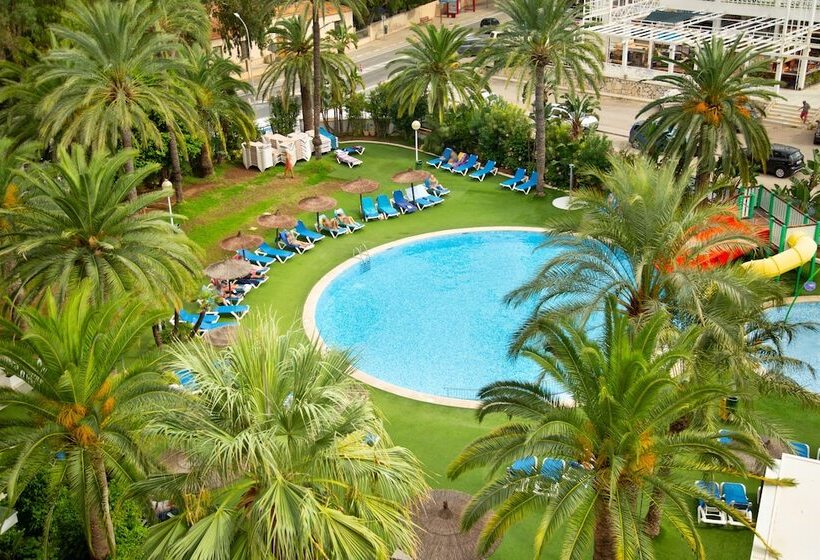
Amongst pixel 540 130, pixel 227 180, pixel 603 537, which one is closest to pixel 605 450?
pixel 603 537

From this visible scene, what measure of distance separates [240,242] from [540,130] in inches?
473

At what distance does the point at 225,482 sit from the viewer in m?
11.6

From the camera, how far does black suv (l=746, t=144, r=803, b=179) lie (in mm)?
34000

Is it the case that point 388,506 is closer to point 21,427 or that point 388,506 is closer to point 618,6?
point 21,427

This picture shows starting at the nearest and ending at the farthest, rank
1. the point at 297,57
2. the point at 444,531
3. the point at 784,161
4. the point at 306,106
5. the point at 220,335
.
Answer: the point at 444,531 → the point at 220,335 → the point at 784,161 → the point at 297,57 → the point at 306,106

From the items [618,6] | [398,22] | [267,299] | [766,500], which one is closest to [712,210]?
[766,500]

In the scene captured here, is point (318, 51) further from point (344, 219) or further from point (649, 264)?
point (649, 264)

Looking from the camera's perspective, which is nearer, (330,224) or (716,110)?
(716,110)

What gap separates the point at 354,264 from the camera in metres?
28.5

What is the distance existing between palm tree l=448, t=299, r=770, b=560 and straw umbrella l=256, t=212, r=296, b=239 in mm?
16073

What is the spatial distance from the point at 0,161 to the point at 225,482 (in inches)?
531

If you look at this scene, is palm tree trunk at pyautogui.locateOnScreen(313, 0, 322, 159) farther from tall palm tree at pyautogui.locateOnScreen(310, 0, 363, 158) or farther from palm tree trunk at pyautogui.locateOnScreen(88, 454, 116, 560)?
palm tree trunk at pyautogui.locateOnScreen(88, 454, 116, 560)

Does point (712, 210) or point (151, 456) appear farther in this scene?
point (712, 210)

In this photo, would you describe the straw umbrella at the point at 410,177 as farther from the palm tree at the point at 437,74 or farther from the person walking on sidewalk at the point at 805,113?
the person walking on sidewalk at the point at 805,113
